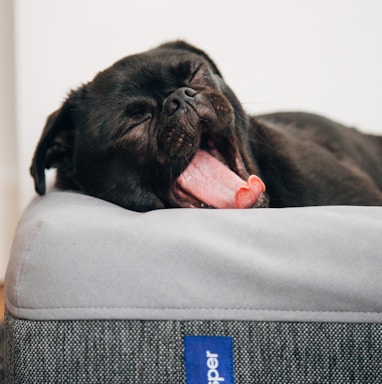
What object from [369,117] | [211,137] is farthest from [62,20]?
[369,117]

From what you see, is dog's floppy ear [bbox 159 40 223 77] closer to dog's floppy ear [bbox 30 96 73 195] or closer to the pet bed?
dog's floppy ear [bbox 30 96 73 195]

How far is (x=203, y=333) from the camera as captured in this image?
1028 millimetres

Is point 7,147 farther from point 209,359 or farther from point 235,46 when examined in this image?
point 209,359

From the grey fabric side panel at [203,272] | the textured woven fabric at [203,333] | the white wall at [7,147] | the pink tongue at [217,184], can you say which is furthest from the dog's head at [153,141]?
the white wall at [7,147]

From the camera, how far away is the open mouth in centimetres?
162

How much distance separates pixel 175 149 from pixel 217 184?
0.61 ft

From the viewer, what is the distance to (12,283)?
1119 mm

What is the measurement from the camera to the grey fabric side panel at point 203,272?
1.04 meters

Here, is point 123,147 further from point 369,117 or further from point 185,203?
point 369,117

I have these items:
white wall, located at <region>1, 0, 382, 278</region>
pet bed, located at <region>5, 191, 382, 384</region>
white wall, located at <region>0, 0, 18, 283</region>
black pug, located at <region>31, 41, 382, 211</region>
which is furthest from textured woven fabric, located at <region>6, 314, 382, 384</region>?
white wall, located at <region>0, 0, 18, 283</region>

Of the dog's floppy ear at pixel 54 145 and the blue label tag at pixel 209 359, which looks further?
the dog's floppy ear at pixel 54 145

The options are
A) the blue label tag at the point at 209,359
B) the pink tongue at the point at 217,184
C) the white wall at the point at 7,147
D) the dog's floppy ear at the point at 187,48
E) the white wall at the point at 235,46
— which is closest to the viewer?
the blue label tag at the point at 209,359

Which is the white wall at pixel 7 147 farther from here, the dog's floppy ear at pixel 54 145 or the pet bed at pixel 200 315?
the pet bed at pixel 200 315

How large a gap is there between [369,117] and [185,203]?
1.72m
